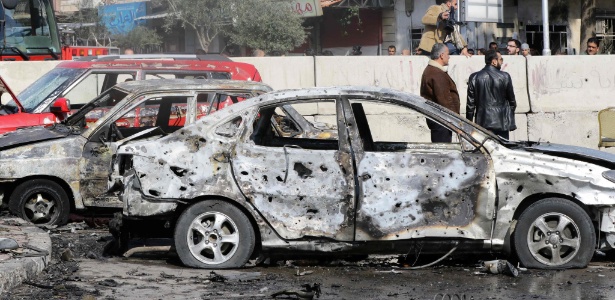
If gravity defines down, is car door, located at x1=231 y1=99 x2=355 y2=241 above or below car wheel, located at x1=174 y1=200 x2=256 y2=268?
above

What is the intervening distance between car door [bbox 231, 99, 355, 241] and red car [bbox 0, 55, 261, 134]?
4.86 m

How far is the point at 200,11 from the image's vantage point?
120 feet

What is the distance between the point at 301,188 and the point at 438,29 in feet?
33.0

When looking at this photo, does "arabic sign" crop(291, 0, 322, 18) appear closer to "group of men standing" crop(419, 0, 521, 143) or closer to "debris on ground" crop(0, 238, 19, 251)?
"group of men standing" crop(419, 0, 521, 143)

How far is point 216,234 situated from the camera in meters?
8.51

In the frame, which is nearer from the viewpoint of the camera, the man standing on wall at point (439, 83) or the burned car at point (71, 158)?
the burned car at point (71, 158)

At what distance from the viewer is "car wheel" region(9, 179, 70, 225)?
34.9 ft

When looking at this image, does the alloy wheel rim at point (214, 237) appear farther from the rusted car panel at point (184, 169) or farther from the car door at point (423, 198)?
the car door at point (423, 198)

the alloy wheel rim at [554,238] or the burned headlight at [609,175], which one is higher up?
the burned headlight at [609,175]

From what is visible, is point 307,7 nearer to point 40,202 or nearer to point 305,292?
point 40,202

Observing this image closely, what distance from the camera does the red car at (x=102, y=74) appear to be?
1312 cm

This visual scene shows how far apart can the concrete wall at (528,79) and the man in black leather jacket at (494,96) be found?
16.5 feet

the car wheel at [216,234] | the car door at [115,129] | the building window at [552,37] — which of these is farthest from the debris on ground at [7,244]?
the building window at [552,37]

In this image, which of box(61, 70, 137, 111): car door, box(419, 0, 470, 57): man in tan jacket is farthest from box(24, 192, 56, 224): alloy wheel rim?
box(419, 0, 470, 57): man in tan jacket
